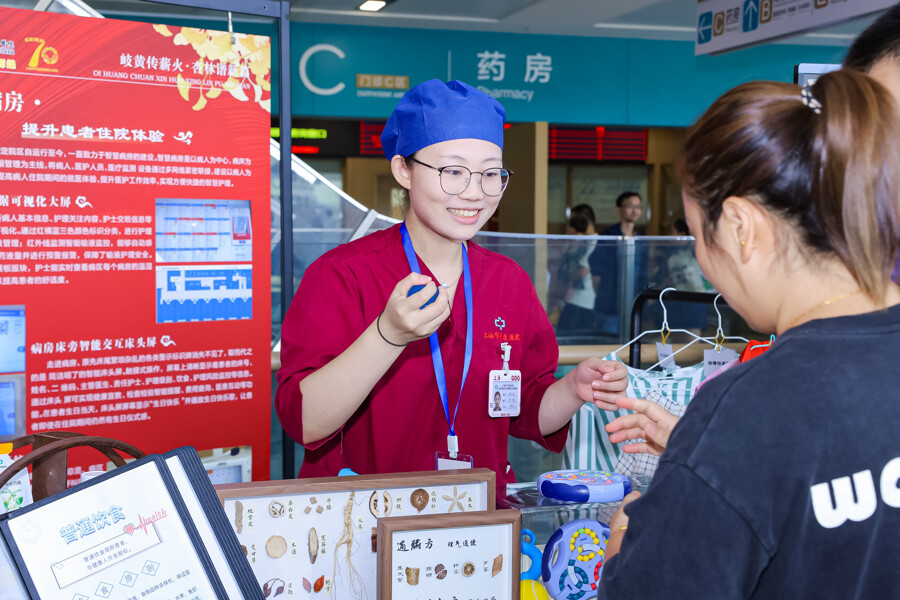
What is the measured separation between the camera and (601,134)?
9.09m

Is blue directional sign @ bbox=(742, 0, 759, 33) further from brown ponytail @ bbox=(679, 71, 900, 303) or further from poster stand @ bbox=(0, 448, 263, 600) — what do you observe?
poster stand @ bbox=(0, 448, 263, 600)

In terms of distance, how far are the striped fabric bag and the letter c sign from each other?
5374 mm

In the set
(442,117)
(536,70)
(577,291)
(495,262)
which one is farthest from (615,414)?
(536,70)

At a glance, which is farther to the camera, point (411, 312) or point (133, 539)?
point (411, 312)

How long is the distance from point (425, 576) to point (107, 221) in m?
1.50

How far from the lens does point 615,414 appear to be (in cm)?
272

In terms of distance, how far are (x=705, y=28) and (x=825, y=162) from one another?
5.11 m

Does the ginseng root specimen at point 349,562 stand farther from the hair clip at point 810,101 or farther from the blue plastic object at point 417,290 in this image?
the hair clip at point 810,101

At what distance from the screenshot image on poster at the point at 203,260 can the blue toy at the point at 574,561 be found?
4.70 feet

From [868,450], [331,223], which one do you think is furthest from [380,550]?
[331,223]

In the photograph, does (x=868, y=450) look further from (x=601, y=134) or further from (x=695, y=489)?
(x=601, y=134)

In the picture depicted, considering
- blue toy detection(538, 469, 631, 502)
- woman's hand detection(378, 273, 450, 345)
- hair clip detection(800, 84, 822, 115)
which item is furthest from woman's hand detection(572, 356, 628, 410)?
hair clip detection(800, 84, 822, 115)

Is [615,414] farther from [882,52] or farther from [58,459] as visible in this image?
[58,459]

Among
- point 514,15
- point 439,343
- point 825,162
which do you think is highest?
point 514,15
